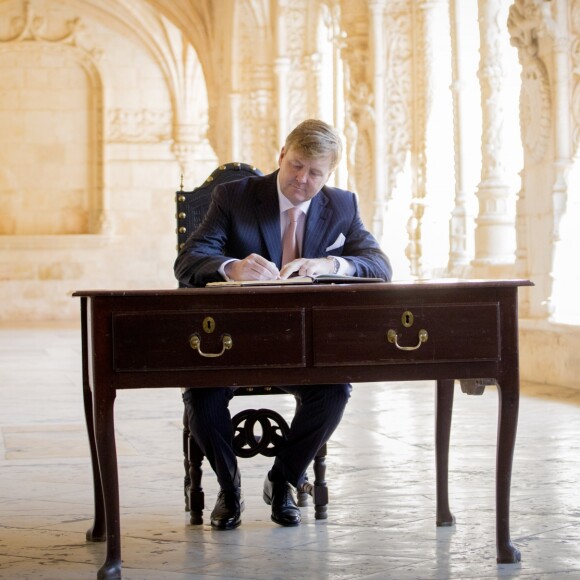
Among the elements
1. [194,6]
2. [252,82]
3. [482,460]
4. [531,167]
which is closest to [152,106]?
[194,6]

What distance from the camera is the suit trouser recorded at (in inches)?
147

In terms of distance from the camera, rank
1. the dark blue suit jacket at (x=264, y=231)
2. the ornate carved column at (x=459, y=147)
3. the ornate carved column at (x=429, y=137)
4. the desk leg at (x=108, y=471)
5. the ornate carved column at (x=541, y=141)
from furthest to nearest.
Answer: the ornate carved column at (x=429, y=137)
the ornate carved column at (x=459, y=147)
the ornate carved column at (x=541, y=141)
the dark blue suit jacket at (x=264, y=231)
the desk leg at (x=108, y=471)

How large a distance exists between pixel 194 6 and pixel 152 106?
9.26ft

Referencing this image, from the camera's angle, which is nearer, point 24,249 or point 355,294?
point 355,294

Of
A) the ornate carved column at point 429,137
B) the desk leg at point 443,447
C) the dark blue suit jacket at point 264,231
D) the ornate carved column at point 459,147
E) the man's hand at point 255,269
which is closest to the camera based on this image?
the man's hand at point 255,269

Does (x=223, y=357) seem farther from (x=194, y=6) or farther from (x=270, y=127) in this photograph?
(x=194, y=6)

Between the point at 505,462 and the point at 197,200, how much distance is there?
1.76 meters

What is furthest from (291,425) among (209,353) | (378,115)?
(378,115)

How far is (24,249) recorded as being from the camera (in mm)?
20828

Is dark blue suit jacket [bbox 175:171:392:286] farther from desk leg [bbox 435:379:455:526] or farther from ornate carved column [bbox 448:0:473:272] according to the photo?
ornate carved column [bbox 448:0:473:272]

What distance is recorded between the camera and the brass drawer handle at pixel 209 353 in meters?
3.22

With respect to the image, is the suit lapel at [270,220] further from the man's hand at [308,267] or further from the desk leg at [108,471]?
the desk leg at [108,471]

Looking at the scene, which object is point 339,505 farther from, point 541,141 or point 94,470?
point 541,141

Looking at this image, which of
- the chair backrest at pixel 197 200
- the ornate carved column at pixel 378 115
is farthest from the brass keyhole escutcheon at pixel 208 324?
the ornate carved column at pixel 378 115
